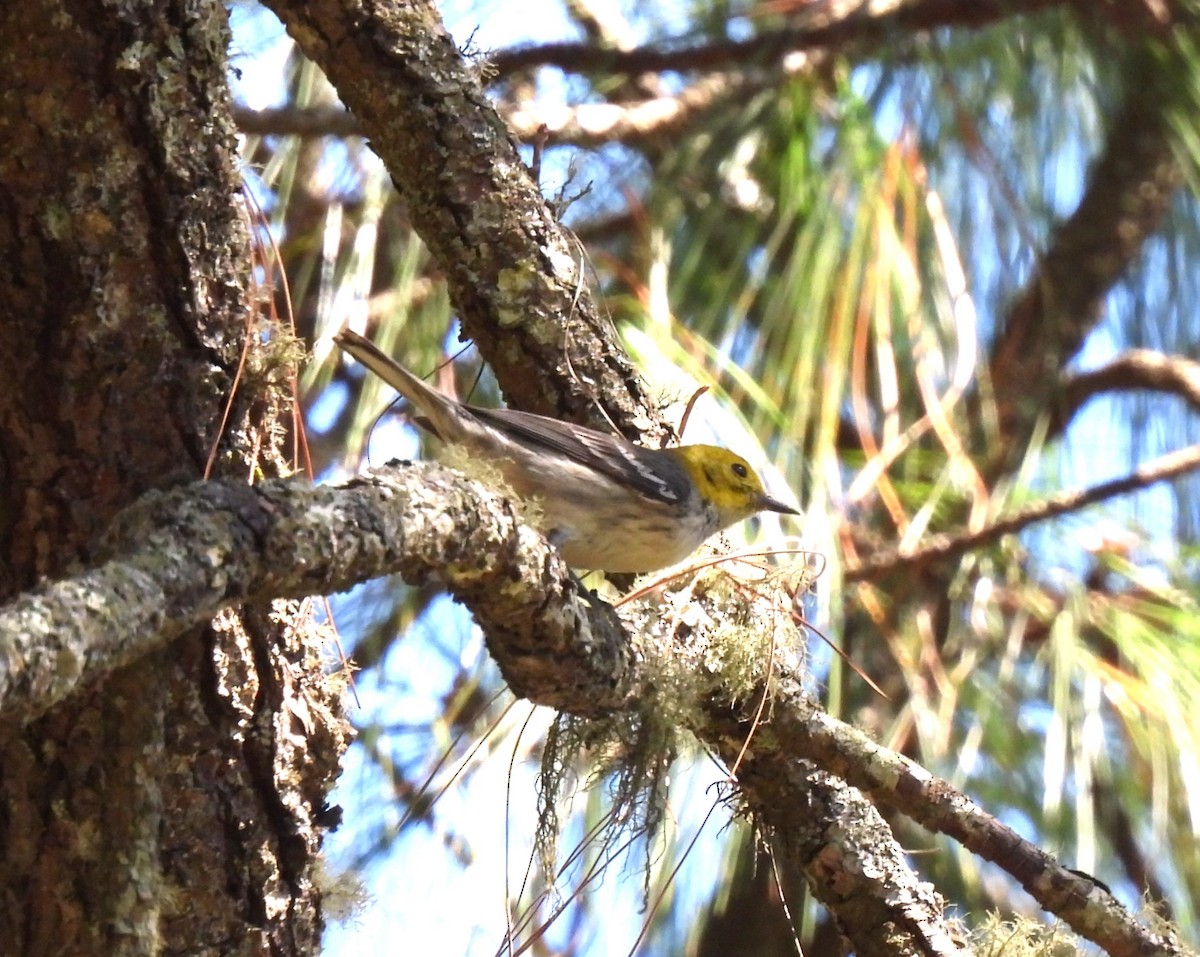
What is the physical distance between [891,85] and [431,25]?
1.93 m

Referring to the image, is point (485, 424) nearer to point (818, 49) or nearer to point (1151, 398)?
point (818, 49)

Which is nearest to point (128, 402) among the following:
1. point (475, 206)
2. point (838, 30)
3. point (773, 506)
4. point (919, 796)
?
point (475, 206)

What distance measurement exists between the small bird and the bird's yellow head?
67mm

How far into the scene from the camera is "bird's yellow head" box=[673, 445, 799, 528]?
3373 mm

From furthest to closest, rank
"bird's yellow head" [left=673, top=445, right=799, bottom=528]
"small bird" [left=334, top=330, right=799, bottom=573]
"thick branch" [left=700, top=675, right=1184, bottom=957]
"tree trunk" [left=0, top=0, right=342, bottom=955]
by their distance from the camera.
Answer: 1. "bird's yellow head" [left=673, top=445, right=799, bottom=528]
2. "small bird" [left=334, top=330, right=799, bottom=573]
3. "thick branch" [left=700, top=675, right=1184, bottom=957]
4. "tree trunk" [left=0, top=0, right=342, bottom=955]

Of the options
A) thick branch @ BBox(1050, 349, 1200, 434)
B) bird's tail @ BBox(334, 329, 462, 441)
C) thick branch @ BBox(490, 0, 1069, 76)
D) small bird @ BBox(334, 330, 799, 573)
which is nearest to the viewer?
bird's tail @ BBox(334, 329, 462, 441)

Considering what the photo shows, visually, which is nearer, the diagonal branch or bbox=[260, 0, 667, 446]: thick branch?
bbox=[260, 0, 667, 446]: thick branch

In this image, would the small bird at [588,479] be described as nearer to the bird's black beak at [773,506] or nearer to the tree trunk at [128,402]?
the bird's black beak at [773,506]

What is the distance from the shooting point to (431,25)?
7.93ft

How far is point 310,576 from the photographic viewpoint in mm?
1472

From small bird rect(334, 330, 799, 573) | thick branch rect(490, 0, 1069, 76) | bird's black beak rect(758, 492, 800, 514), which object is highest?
thick branch rect(490, 0, 1069, 76)

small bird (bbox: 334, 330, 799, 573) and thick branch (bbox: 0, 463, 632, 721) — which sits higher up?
small bird (bbox: 334, 330, 799, 573)

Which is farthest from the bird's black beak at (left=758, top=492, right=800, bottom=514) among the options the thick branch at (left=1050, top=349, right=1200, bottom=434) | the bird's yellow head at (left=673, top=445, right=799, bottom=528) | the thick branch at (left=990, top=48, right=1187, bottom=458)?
the thick branch at (left=1050, top=349, right=1200, bottom=434)

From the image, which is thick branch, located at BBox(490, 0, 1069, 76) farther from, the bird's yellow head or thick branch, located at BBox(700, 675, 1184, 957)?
thick branch, located at BBox(700, 675, 1184, 957)
